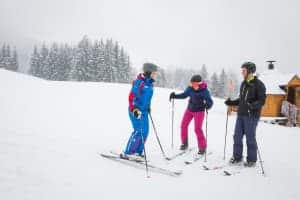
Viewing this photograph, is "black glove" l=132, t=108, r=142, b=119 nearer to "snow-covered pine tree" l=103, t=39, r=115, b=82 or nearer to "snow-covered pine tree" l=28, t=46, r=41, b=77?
"snow-covered pine tree" l=103, t=39, r=115, b=82

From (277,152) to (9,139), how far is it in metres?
8.86

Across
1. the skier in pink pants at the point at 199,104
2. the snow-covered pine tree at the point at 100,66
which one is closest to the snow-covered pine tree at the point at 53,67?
the snow-covered pine tree at the point at 100,66

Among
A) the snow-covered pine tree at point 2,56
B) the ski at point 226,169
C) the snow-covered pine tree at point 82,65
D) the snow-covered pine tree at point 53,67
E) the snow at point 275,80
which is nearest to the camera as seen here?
the ski at point 226,169

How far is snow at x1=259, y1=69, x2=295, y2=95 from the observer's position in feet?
86.8

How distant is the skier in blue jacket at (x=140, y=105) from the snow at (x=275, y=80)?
22786 mm

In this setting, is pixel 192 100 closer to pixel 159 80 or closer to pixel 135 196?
pixel 135 196

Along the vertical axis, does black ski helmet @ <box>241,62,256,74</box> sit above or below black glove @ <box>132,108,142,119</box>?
above

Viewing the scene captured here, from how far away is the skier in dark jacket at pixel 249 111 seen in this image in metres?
6.78

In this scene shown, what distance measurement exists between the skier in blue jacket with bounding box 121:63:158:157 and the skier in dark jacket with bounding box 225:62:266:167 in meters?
2.48

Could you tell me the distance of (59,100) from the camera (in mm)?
14695

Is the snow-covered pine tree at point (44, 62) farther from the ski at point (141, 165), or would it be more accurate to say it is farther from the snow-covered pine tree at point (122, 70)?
the ski at point (141, 165)

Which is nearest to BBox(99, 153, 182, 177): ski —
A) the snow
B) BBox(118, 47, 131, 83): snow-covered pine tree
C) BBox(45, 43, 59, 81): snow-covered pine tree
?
the snow

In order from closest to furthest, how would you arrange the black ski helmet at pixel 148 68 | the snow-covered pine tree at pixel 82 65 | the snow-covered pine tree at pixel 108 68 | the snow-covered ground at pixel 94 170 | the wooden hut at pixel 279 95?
the snow-covered ground at pixel 94 170 → the black ski helmet at pixel 148 68 → the wooden hut at pixel 279 95 → the snow-covered pine tree at pixel 82 65 → the snow-covered pine tree at pixel 108 68

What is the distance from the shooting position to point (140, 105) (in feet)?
22.0
